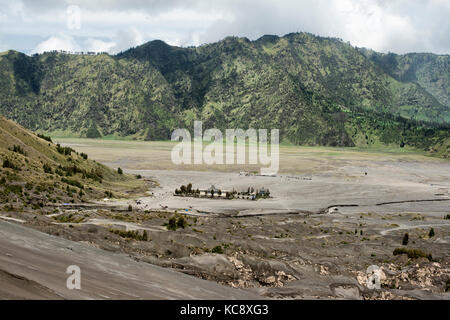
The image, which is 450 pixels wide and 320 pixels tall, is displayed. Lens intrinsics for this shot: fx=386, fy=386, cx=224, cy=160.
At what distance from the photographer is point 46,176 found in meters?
63.6

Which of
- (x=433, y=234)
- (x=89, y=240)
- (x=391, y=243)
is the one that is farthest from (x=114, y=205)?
(x=433, y=234)

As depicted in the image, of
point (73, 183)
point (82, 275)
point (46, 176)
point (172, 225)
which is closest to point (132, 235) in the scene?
point (172, 225)

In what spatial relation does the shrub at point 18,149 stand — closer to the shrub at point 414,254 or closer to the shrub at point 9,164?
the shrub at point 9,164

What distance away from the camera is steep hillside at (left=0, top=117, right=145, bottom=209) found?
5284 cm

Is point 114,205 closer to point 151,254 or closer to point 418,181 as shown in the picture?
point 151,254

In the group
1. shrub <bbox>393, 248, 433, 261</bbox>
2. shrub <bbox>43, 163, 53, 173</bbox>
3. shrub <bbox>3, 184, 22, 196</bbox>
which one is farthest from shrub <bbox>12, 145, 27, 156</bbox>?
shrub <bbox>393, 248, 433, 261</bbox>

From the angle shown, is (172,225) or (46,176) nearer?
(172,225)

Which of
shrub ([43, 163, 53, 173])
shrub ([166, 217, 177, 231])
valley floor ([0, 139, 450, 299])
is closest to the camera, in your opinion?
valley floor ([0, 139, 450, 299])

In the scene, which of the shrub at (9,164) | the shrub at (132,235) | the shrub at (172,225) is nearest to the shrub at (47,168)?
the shrub at (9,164)

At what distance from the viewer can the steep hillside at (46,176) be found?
173 feet

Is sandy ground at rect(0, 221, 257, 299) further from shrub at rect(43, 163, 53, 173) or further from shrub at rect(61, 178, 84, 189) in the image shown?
shrub at rect(43, 163, 53, 173)

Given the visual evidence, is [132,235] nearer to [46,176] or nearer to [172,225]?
[172,225]

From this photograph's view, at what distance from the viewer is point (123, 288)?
17.0 metres

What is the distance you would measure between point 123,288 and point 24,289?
4.57 meters
